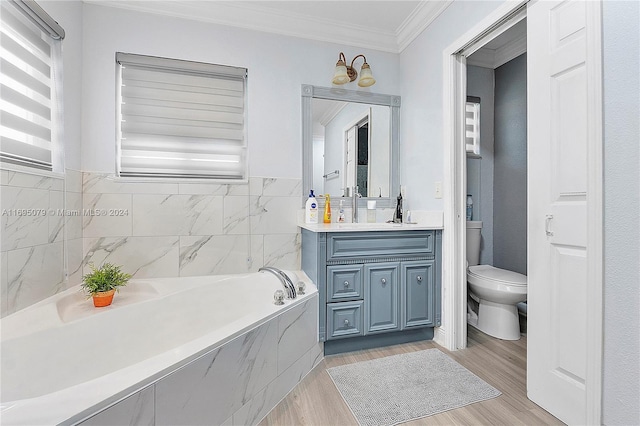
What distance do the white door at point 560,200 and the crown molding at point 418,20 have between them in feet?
2.65

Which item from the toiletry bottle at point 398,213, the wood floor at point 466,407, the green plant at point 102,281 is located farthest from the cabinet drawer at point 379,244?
the green plant at point 102,281

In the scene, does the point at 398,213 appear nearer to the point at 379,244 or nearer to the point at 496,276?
the point at 379,244

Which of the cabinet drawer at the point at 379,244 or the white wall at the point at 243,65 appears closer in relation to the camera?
the cabinet drawer at the point at 379,244

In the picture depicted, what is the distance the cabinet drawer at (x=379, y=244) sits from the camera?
1.97 meters

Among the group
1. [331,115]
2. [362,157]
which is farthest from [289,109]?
[362,157]

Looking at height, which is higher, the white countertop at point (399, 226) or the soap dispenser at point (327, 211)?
the soap dispenser at point (327, 211)

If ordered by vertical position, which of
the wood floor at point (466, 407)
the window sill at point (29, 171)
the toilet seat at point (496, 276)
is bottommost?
the wood floor at point (466, 407)

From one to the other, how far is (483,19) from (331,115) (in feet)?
3.99

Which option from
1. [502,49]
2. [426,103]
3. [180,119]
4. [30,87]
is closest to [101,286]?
[30,87]

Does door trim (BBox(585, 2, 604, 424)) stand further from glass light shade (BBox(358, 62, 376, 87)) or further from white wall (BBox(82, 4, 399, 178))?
white wall (BBox(82, 4, 399, 178))

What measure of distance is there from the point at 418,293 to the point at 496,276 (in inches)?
26.8

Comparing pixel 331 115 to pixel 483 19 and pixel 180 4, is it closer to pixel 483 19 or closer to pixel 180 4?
pixel 483 19

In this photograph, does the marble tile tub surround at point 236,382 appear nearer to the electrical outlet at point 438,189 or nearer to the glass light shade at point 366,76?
the electrical outlet at point 438,189

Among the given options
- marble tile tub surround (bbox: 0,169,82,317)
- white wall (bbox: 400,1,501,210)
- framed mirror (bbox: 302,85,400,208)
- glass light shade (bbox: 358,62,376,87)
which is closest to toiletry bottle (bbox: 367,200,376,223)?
framed mirror (bbox: 302,85,400,208)
